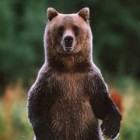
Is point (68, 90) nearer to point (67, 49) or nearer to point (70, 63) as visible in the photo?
point (70, 63)

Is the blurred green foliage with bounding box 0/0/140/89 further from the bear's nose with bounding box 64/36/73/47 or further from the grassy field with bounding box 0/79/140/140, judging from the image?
the bear's nose with bounding box 64/36/73/47

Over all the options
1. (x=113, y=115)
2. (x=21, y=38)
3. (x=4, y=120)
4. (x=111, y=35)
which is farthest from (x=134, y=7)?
(x=113, y=115)

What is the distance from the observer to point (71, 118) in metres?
7.79

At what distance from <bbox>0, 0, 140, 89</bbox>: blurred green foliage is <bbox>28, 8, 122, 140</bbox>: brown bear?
16727mm

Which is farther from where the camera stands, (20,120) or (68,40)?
(20,120)

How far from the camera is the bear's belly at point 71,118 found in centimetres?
779

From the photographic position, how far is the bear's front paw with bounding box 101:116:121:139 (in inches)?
311

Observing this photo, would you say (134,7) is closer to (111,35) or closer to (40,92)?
(111,35)

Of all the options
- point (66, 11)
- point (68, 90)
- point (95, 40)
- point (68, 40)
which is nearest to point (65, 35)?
point (68, 40)

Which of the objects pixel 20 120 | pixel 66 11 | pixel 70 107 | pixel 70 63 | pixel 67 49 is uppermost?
pixel 67 49

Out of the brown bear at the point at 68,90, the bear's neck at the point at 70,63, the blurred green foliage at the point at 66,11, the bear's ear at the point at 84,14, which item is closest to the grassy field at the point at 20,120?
the brown bear at the point at 68,90

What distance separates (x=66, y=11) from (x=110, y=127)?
22.0 meters

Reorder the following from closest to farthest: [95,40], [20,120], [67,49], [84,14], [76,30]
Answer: [67,49] → [76,30] → [84,14] → [20,120] → [95,40]

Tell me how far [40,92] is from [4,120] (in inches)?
260
